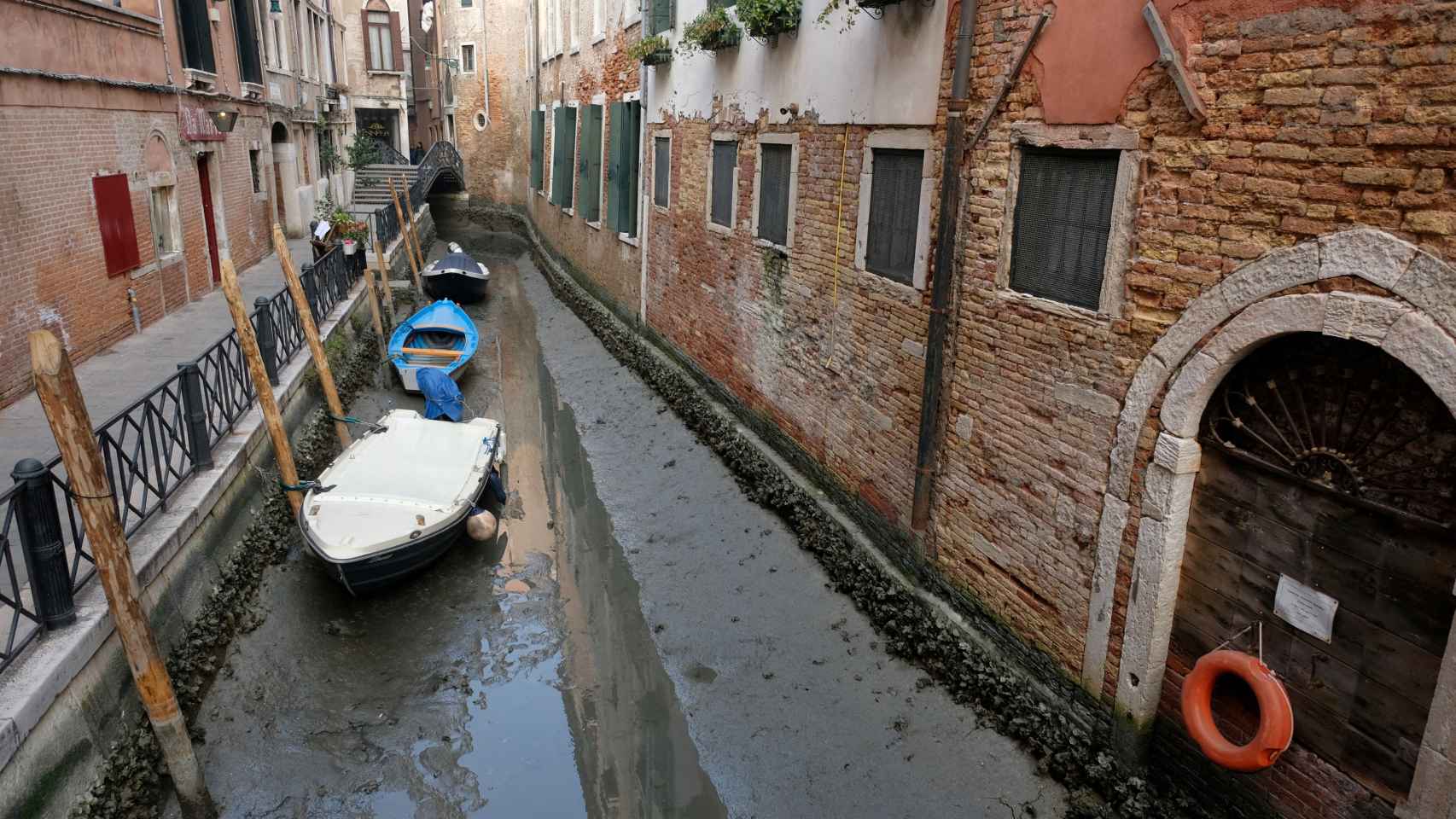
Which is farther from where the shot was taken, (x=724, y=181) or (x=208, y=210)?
(x=208, y=210)

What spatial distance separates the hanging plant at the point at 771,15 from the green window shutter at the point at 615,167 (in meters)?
6.12

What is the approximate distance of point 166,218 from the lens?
1237 cm

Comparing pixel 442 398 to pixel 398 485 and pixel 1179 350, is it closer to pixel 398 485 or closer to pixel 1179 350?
pixel 398 485

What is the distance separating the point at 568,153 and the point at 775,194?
11881 millimetres

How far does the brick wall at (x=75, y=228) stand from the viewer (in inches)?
324

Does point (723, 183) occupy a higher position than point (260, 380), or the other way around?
point (723, 183)

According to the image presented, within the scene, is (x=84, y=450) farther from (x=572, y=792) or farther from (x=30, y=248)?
(x=30, y=248)

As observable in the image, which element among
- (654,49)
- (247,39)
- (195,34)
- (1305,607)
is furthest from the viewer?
(247,39)

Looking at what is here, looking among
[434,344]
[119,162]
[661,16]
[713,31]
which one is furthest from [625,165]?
[119,162]

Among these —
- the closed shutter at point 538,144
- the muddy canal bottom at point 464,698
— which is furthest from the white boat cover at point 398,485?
the closed shutter at point 538,144

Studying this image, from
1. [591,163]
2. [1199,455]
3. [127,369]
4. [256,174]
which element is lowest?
[127,369]

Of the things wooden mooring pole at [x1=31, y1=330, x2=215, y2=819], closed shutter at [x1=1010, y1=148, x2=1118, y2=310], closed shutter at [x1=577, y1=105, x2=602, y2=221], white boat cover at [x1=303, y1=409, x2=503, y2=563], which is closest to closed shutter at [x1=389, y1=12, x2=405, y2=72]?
closed shutter at [x1=577, y1=105, x2=602, y2=221]

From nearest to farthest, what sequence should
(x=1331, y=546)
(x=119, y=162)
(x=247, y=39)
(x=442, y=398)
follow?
(x=1331, y=546) < (x=119, y=162) < (x=442, y=398) < (x=247, y=39)

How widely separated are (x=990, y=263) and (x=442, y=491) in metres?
5.09
